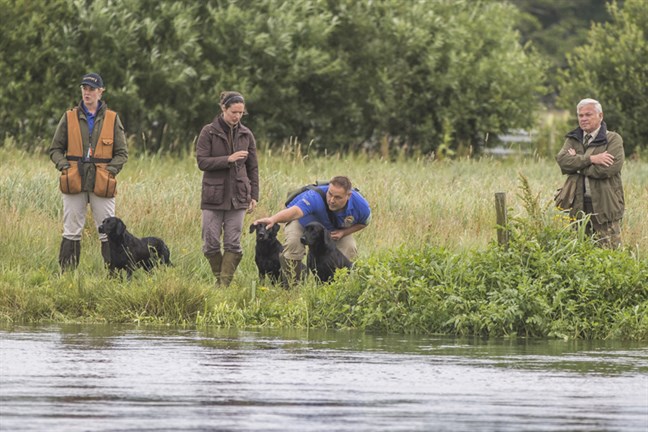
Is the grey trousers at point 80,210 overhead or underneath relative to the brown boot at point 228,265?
overhead

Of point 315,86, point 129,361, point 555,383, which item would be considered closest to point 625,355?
point 555,383

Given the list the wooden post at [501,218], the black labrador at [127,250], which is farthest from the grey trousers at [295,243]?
the wooden post at [501,218]

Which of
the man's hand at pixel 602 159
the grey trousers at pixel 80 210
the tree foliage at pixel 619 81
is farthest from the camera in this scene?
the tree foliage at pixel 619 81

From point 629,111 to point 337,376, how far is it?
918 inches

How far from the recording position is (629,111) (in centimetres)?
3241

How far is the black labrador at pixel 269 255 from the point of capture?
15.0 m

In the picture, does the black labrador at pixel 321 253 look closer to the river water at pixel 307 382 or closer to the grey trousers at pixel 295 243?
the grey trousers at pixel 295 243

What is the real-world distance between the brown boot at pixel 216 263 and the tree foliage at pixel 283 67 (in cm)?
1092

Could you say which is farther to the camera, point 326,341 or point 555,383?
point 326,341

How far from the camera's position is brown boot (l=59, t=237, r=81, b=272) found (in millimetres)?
15297

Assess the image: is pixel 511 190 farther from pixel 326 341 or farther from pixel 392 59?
pixel 392 59

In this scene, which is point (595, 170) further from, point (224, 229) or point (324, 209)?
point (224, 229)

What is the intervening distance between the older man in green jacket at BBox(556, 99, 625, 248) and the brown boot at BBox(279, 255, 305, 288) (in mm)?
2641

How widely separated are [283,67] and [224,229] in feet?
49.1
